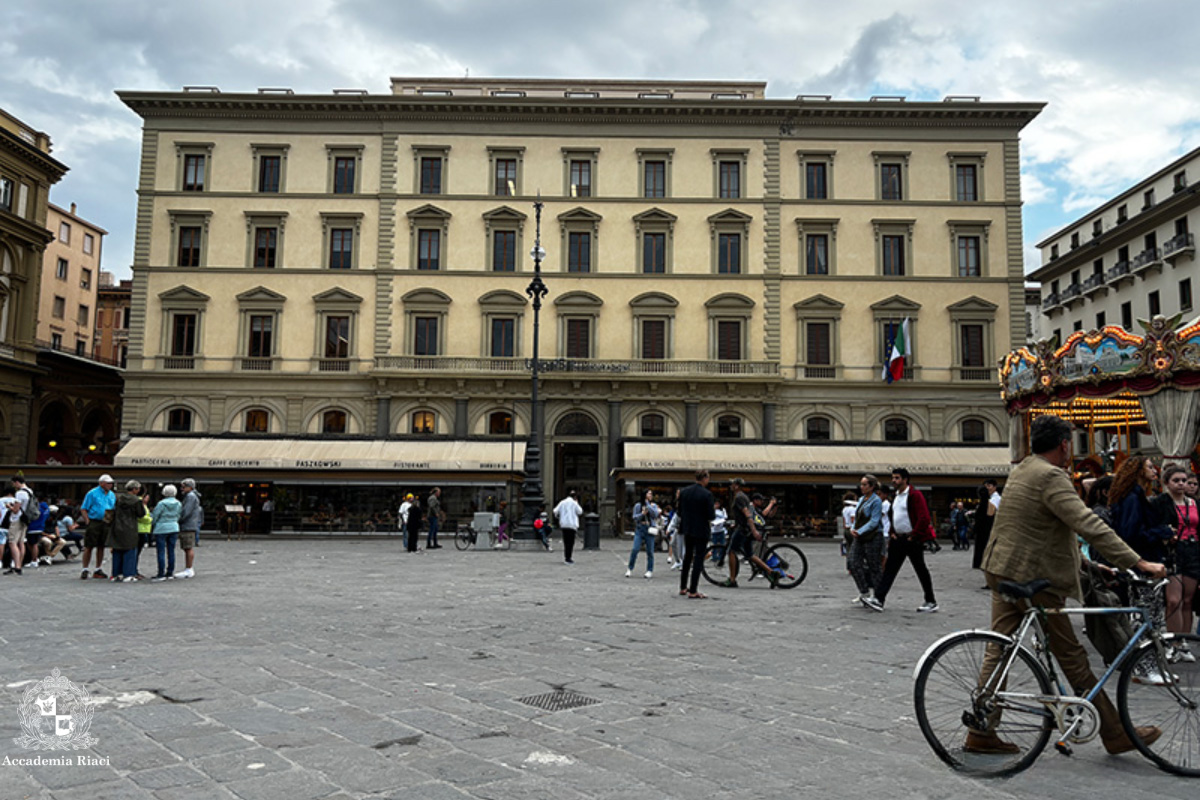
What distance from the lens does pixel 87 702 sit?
591 centimetres

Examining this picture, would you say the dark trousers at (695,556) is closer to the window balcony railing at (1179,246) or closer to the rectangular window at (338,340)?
the rectangular window at (338,340)

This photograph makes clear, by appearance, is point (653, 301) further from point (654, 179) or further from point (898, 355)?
point (898, 355)

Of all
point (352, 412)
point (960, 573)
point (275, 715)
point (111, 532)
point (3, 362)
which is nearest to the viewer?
point (275, 715)

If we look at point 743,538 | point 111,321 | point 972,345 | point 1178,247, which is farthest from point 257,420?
point 1178,247

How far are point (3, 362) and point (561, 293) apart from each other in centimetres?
2482

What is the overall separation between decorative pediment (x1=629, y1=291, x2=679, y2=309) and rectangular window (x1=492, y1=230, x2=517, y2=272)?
17.2 ft

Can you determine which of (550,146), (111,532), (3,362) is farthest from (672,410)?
(3,362)

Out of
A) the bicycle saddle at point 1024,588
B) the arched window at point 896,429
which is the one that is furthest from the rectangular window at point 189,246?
the bicycle saddle at point 1024,588

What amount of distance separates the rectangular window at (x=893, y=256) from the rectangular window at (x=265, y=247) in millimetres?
25319

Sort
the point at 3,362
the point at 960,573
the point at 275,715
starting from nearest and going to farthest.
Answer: the point at 275,715 → the point at 960,573 → the point at 3,362

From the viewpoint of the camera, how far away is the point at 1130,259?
45.6 metres

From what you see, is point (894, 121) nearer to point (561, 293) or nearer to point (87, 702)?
point (561, 293)

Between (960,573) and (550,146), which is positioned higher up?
(550,146)

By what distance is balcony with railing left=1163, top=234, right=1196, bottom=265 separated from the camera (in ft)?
131
